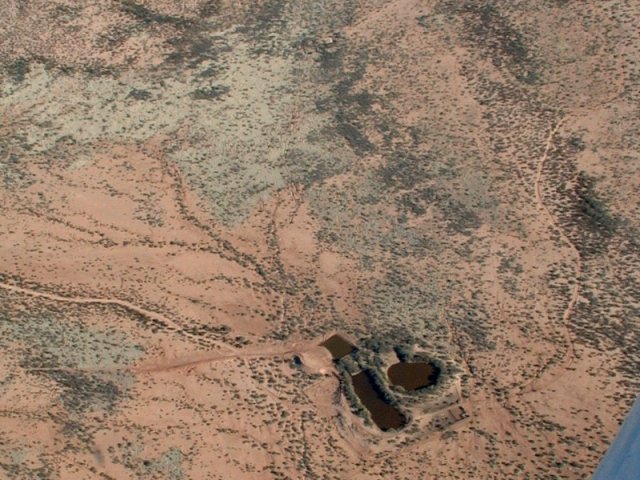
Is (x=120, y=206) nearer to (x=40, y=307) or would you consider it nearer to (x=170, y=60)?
(x=40, y=307)

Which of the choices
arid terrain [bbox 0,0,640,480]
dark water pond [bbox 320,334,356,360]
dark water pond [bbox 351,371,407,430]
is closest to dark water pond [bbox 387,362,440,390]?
arid terrain [bbox 0,0,640,480]

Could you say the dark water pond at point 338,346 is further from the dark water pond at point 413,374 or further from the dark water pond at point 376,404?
the dark water pond at point 413,374

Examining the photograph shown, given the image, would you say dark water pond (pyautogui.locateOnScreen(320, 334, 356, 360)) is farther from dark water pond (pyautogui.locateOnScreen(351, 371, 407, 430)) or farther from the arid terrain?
dark water pond (pyautogui.locateOnScreen(351, 371, 407, 430))

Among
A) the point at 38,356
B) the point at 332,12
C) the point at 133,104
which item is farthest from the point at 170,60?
the point at 38,356

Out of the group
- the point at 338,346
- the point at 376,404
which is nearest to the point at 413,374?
the point at 376,404

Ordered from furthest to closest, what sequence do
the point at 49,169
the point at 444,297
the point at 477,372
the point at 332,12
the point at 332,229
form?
the point at 332,12 → the point at 49,169 → the point at 332,229 → the point at 444,297 → the point at 477,372

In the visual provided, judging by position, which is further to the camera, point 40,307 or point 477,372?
point 40,307
